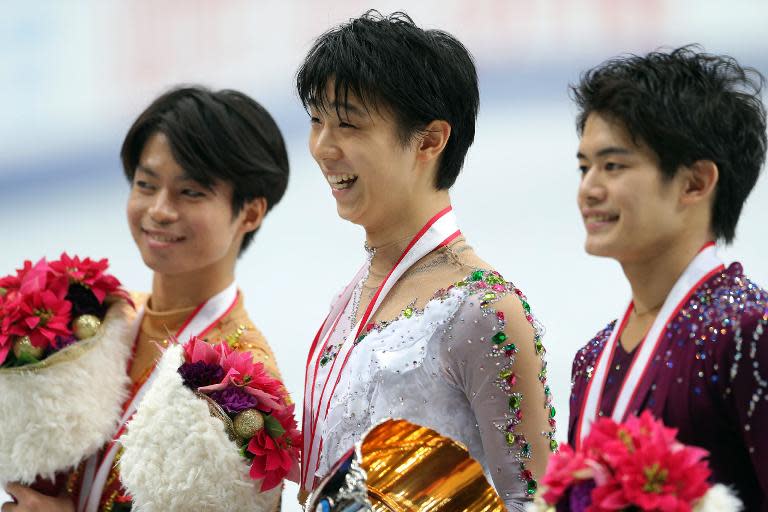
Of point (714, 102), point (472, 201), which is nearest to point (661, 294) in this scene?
point (714, 102)

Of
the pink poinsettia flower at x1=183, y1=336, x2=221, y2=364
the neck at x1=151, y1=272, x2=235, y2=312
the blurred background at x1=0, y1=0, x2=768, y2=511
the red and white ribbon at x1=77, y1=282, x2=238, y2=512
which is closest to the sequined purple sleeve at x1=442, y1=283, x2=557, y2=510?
the pink poinsettia flower at x1=183, y1=336, x2=221, y2=364

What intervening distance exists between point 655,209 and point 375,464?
556mm

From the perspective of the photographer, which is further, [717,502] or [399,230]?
[399,230]

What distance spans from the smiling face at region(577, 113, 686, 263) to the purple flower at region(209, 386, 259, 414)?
0.81 metres

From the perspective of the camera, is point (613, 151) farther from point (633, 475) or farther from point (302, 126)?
point (302, 126)

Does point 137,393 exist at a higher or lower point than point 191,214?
lower

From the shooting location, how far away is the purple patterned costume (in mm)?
1709

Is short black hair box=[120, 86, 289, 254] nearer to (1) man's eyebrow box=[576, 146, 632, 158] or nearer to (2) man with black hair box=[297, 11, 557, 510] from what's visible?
(2) man with black hair box=[297, 11, 557, 510]

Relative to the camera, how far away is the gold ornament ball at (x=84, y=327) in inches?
110

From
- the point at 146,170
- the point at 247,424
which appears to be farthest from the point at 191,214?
the point at 247,424

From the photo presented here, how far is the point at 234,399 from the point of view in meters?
2.42

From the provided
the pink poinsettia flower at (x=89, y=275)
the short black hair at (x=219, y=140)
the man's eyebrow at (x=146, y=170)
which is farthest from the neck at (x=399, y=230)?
the pink poinsettia flower at (x=89, y=275)

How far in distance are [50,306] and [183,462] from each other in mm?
618

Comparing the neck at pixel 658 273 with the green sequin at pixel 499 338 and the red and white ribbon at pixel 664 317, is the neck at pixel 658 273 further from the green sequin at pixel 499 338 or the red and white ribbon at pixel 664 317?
the green sequin at pixel 499 338
